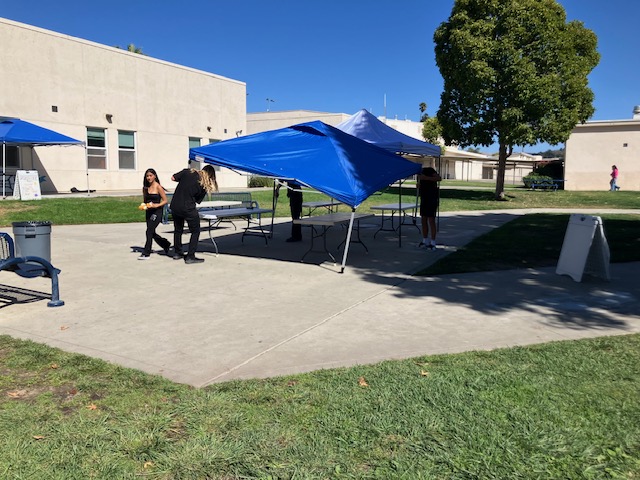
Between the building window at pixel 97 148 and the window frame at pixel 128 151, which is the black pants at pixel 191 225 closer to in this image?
the building window at pixel 97 148

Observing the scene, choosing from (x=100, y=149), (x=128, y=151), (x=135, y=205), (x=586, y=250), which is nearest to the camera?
(x=586, y=250)

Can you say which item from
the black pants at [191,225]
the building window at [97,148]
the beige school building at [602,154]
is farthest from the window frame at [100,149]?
the beige school building at [602,154]

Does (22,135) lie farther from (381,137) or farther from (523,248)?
(523,248)

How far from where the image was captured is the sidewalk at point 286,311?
15.9 ft

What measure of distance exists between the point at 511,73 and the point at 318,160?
16.2 metres

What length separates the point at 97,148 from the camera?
82.2 feet

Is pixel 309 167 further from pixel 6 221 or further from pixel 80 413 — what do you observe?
pixel 6 221

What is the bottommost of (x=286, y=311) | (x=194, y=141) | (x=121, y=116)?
(x=286, y=311)

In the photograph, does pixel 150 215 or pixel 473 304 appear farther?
pixel 150 215

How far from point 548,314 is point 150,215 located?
22.3ft

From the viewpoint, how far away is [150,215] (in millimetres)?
9594

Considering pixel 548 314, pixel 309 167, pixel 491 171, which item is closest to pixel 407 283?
pixel 548 314

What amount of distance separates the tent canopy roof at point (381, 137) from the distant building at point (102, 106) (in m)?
14.9

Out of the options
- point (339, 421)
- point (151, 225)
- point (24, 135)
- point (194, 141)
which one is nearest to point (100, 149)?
point (194, 141)
